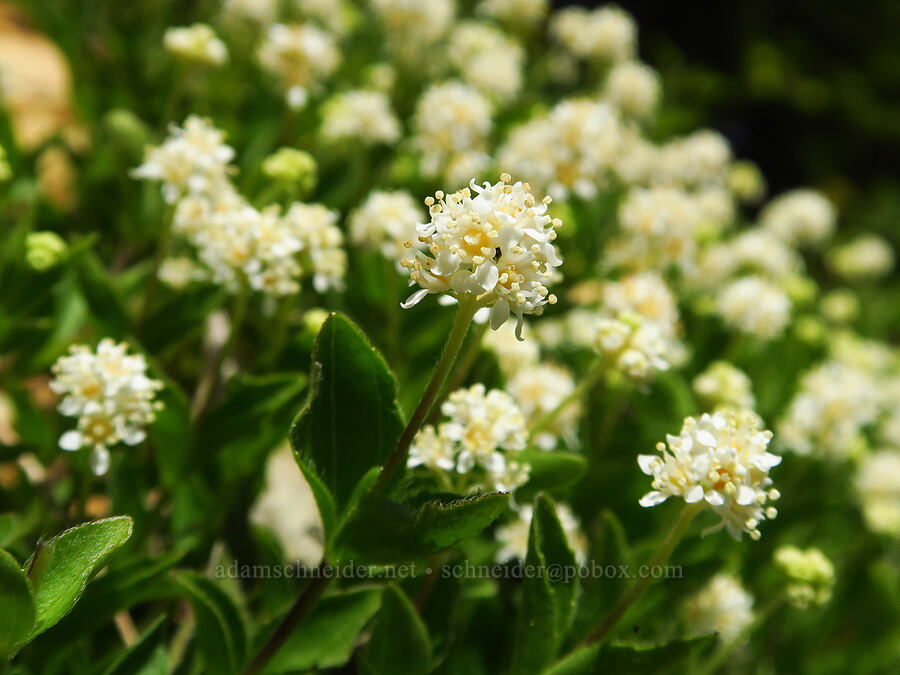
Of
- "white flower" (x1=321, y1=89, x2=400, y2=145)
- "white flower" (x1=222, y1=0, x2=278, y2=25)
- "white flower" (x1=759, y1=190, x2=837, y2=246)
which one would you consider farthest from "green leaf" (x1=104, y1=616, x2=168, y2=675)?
"white flower" (x1=759, y1=190, x2=837, y2=246)

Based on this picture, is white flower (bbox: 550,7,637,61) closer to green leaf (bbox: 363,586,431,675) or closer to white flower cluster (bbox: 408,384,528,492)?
white flower cluster (bbox: 408,384,528,492)

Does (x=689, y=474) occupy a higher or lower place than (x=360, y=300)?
A: higher

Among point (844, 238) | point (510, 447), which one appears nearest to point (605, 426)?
point (510, 447)

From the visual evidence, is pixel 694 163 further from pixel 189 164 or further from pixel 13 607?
pixel 13 607

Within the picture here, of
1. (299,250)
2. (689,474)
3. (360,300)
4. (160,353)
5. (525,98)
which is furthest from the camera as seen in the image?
(525,98)

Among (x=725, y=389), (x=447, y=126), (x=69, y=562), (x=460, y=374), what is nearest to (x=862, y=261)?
(x=725, y=389)

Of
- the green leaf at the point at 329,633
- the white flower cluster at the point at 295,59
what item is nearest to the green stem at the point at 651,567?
the green leaf at the point at 329,633

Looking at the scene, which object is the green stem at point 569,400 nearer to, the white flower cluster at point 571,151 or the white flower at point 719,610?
the white flower at point 719,610

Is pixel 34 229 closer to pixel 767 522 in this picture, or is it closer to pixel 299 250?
pixel 299 250
